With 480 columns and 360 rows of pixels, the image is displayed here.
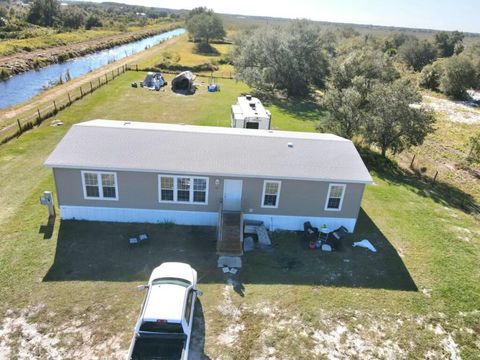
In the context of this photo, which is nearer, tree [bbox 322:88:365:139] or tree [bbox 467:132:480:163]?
tree [bbox 467:132:480:163]

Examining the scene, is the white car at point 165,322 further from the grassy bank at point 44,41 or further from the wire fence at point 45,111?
the grassy bank at point 44,41

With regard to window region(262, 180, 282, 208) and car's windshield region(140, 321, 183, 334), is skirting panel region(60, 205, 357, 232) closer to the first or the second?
window region(262, 180, 282, 208)

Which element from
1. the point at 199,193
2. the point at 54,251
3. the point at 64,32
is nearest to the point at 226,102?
the point at 199,193

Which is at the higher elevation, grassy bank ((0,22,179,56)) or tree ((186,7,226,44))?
tree ((186,7,226,44))

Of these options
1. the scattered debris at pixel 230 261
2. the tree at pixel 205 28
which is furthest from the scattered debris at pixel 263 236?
the tree at pixel 205 28

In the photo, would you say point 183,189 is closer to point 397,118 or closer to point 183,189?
A: point 183,189

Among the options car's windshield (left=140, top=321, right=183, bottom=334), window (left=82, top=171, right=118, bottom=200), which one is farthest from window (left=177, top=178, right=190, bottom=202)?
car's windshield (left=140, top=321, right=183, bottom=334)

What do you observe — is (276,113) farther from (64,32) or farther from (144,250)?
(64,32)
